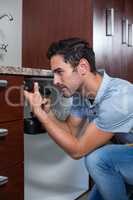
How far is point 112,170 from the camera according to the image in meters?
1.25

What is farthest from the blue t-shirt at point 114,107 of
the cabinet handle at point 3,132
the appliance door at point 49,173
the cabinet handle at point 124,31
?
the cabinet handle at point 124,31

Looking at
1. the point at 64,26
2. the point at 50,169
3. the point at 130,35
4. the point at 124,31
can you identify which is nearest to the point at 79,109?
the point at 50,169

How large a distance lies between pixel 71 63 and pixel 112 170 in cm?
44

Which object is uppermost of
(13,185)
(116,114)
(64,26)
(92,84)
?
(64,26)

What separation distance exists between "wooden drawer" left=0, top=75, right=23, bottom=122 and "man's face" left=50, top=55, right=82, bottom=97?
0.15 metres

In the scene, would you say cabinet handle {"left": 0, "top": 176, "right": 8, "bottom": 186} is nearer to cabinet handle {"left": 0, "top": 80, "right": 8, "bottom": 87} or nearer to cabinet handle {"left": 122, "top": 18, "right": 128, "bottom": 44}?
cabinet handle {"left": 0, "top": 80, "right": 8, "bottom": 87}

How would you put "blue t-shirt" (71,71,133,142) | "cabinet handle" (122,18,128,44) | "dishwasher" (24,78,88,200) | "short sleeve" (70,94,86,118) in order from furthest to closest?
"cabinet handle" (122,18,128,44)
"dishwasher" (24,78,88,200)
"short sleeve" (70,94,86,118)
"blue t-shirt" (71,71,133,142)

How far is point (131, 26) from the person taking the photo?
2.59 meters

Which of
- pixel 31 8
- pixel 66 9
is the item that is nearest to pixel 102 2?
pixel 66 9

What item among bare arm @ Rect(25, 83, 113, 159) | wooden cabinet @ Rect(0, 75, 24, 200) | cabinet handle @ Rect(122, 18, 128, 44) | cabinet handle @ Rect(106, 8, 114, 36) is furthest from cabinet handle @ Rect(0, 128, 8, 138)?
cabinet handle @ Rect(122, 18, 128, 44)

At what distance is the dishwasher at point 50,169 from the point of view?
1528 millimetres

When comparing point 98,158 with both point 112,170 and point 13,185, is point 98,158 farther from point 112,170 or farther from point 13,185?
point 13,185

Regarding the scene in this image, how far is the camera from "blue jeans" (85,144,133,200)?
4.05 ft

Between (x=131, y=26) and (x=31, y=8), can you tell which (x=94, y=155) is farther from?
(x=131, y=26)
